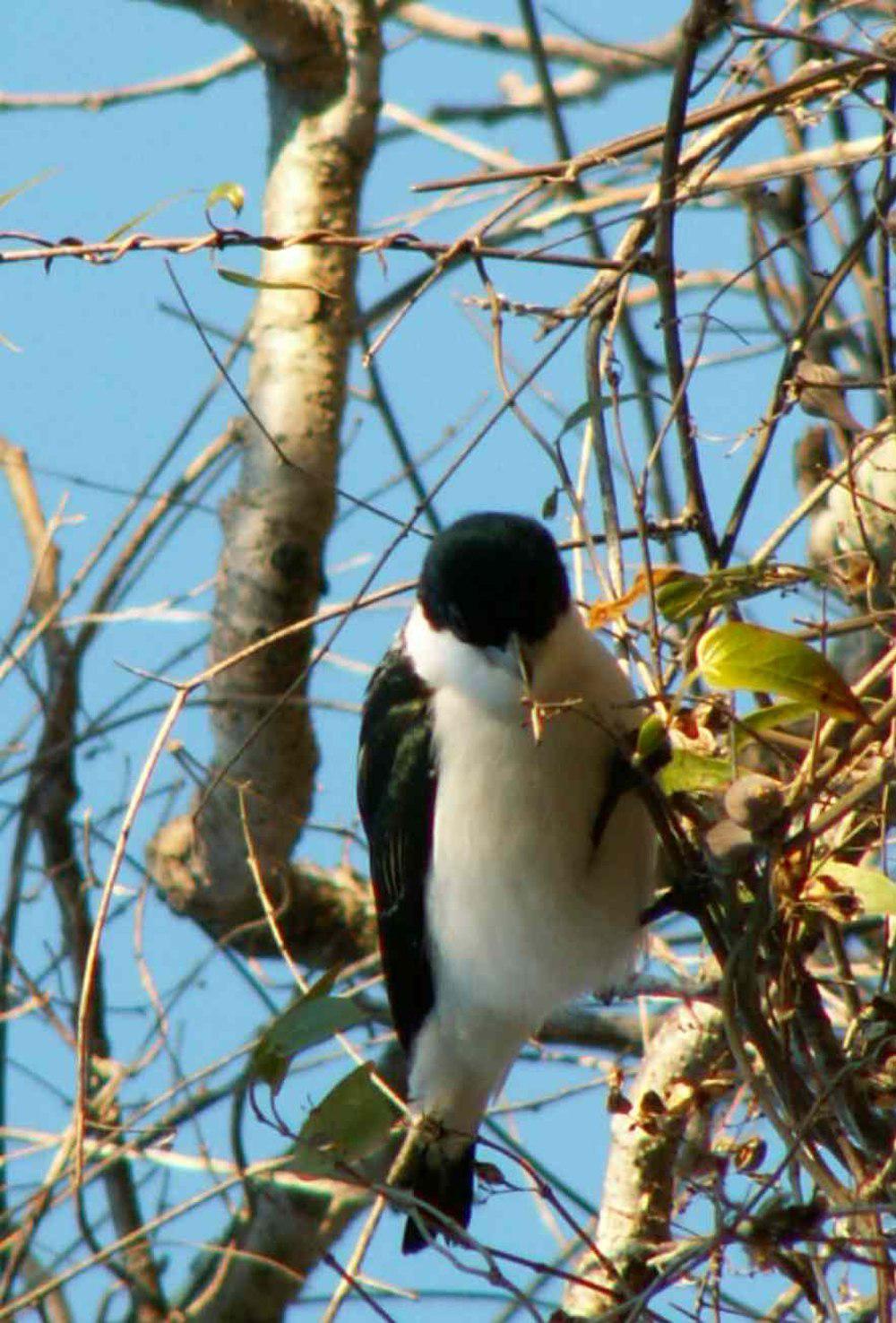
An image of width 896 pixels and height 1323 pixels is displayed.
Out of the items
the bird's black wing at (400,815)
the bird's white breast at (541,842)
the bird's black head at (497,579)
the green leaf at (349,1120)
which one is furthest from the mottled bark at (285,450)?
the green leaf at (349,1120)

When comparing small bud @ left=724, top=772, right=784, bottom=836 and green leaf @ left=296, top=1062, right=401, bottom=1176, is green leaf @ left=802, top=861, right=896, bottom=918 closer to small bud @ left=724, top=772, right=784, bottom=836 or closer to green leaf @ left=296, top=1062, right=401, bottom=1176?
small bud @ left=724, top=772, right=784, bottom=836

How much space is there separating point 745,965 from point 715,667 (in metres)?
0.24

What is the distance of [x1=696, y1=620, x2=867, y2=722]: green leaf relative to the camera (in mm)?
1515

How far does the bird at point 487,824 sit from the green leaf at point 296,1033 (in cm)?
46

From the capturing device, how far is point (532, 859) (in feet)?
8.21

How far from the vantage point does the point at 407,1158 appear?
2.74m

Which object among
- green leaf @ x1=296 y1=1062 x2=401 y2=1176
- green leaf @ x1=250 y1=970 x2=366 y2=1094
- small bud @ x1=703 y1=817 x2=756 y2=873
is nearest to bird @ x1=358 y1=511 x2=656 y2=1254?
green leaf @ x1=296 y1=1062 x2=401 y2=1176

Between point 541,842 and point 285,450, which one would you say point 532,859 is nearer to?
point 541,842

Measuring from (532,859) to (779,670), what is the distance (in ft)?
3.37

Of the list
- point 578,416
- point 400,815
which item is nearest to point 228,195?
point 578,416

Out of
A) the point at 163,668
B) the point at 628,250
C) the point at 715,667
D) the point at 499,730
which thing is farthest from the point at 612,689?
the point at 163,668

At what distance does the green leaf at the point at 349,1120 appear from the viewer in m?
1.77

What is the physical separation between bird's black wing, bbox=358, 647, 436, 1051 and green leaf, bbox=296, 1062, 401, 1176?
87 cm

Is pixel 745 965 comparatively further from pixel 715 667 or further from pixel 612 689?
pixel 612 689
